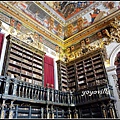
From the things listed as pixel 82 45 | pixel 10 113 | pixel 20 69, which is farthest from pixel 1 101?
pixel 82 45

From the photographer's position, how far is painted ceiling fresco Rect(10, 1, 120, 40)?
7.83 meters

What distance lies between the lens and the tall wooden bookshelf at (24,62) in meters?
5.37

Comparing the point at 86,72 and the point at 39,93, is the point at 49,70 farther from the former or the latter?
the point at 39,93

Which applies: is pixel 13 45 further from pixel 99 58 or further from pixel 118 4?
pixel 118 4

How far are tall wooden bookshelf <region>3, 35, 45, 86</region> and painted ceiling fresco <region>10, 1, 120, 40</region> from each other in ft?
7.84

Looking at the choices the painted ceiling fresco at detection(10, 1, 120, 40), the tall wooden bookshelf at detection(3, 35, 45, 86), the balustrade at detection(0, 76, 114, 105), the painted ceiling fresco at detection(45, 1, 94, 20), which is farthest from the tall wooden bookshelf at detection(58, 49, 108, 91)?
the painted ceiling fresco at detection(45, 1, 94, 20)

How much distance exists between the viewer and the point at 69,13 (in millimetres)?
9922

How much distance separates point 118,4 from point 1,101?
7.77 meters

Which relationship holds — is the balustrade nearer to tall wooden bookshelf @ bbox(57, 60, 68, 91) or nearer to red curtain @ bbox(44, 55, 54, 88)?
tall wooden bookshelf @ bbox(57, 60, 68, 91)

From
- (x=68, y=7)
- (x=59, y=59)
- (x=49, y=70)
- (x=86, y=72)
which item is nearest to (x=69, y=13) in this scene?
(x=68, y=7)

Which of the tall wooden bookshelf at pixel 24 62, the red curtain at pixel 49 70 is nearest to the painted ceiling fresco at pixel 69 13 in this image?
the red curtain at pixel 49 70

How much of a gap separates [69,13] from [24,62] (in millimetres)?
5897

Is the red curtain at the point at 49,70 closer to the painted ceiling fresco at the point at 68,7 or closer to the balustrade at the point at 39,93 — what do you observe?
the balustrade at the point at 39,93

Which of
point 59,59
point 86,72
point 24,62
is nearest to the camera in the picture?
point 24,62
